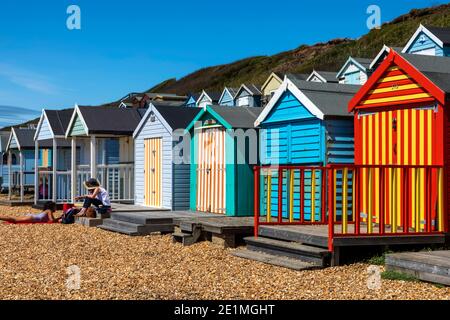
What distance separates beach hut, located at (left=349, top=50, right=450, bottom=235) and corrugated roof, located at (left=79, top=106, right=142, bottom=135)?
33.4 ft

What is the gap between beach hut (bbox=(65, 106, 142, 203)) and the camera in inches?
816

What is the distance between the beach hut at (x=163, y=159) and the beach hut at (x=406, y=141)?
616 cm

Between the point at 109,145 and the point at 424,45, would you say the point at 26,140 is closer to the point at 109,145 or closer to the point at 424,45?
the point at 109,145

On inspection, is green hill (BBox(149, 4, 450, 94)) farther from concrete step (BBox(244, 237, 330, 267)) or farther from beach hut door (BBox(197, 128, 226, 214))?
concrete step (BBox(244, 237, 330, 267))

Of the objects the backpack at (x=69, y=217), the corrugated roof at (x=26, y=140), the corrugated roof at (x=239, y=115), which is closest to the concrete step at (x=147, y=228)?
the corrugated roof at (x=239, y=115)

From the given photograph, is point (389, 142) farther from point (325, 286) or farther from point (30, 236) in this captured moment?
point (30, 236)

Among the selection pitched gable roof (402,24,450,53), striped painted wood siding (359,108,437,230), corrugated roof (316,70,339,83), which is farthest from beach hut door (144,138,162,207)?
corrugated roof (316,70,339,83)

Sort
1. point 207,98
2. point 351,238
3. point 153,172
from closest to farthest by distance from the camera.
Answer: point 351,238 < point 153,172 < point 207,98

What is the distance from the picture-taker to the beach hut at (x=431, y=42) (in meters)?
26.0

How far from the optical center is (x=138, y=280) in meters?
9.03

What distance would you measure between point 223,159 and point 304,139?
2.76 metres

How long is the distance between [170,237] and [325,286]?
6134mm

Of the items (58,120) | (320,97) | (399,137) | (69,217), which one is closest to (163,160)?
(69,217)

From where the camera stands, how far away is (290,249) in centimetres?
1020
